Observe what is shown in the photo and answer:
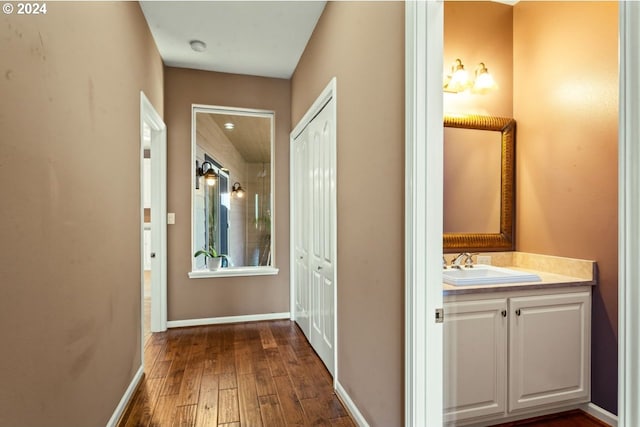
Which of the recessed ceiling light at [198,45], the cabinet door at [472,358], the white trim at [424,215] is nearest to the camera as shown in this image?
the white trim at [424,215]

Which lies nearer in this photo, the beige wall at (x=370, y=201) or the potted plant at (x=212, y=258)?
the beige wall at (x=370, y=201)

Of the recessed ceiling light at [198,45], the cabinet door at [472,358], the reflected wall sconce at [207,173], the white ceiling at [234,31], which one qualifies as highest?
the white ceiling at [234,31]

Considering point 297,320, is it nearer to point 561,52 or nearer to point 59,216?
point 59,216

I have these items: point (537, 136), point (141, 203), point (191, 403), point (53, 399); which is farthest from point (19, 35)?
point (537, 136)

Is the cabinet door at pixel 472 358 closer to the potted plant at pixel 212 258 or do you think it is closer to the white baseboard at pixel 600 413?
the white baseboard at pixel 600 413

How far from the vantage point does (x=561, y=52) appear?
2305 millimetres

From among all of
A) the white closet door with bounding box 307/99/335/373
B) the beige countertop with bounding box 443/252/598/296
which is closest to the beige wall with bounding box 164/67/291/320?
the white closet door with bounding box 307/99/335/373

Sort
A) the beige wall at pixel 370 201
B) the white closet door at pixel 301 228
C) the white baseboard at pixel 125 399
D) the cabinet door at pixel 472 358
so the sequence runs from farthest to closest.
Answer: the white closet door at pixel 301 228, the white baseboard at pixel 125 399, the cabinet door at pixel 472 358, the beige wall at pixel 370 201

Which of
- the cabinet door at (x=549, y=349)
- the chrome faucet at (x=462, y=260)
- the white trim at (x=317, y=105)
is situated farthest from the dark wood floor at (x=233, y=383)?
the white trim at (x=317, y=105)

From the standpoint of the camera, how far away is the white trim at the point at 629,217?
658 millimetres

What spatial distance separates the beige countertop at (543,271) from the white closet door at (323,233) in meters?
0.95

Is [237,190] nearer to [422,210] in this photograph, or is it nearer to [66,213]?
[66,213]

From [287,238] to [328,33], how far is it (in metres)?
2.26

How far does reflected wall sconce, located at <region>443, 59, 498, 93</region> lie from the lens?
2372 millimetres
